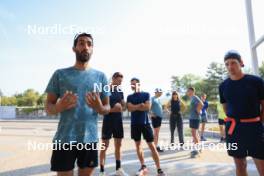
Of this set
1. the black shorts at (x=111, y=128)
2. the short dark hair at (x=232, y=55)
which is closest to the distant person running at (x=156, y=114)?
the black shorts at (x=111, y=128)

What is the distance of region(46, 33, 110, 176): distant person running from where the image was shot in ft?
8.68

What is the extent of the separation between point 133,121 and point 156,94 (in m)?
3.04

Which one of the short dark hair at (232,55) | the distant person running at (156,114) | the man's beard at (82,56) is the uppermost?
the short dark hair at (232,55)

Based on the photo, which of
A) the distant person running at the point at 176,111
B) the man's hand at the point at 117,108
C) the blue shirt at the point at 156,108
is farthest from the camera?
the distant person running at the point at 176,111

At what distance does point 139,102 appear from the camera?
596cm

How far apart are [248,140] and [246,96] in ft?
1.77

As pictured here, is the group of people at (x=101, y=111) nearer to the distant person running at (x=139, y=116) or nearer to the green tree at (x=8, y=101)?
the distant person running at (x=139, y=116)

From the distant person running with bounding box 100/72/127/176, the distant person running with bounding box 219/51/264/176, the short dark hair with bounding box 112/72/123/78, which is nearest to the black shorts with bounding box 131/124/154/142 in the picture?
the distant person running with bounding box 100/72/127/176

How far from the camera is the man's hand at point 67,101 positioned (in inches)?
99.0

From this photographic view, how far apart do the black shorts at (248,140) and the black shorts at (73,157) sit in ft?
6.03

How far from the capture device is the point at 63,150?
105 inches

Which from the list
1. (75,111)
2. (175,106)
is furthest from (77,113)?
(175,106)

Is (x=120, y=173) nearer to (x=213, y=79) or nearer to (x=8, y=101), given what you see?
(x=213, y=79)

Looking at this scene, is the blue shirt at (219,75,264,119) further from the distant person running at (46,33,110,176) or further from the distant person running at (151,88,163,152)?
the distant person running at (151,88,163,152)
